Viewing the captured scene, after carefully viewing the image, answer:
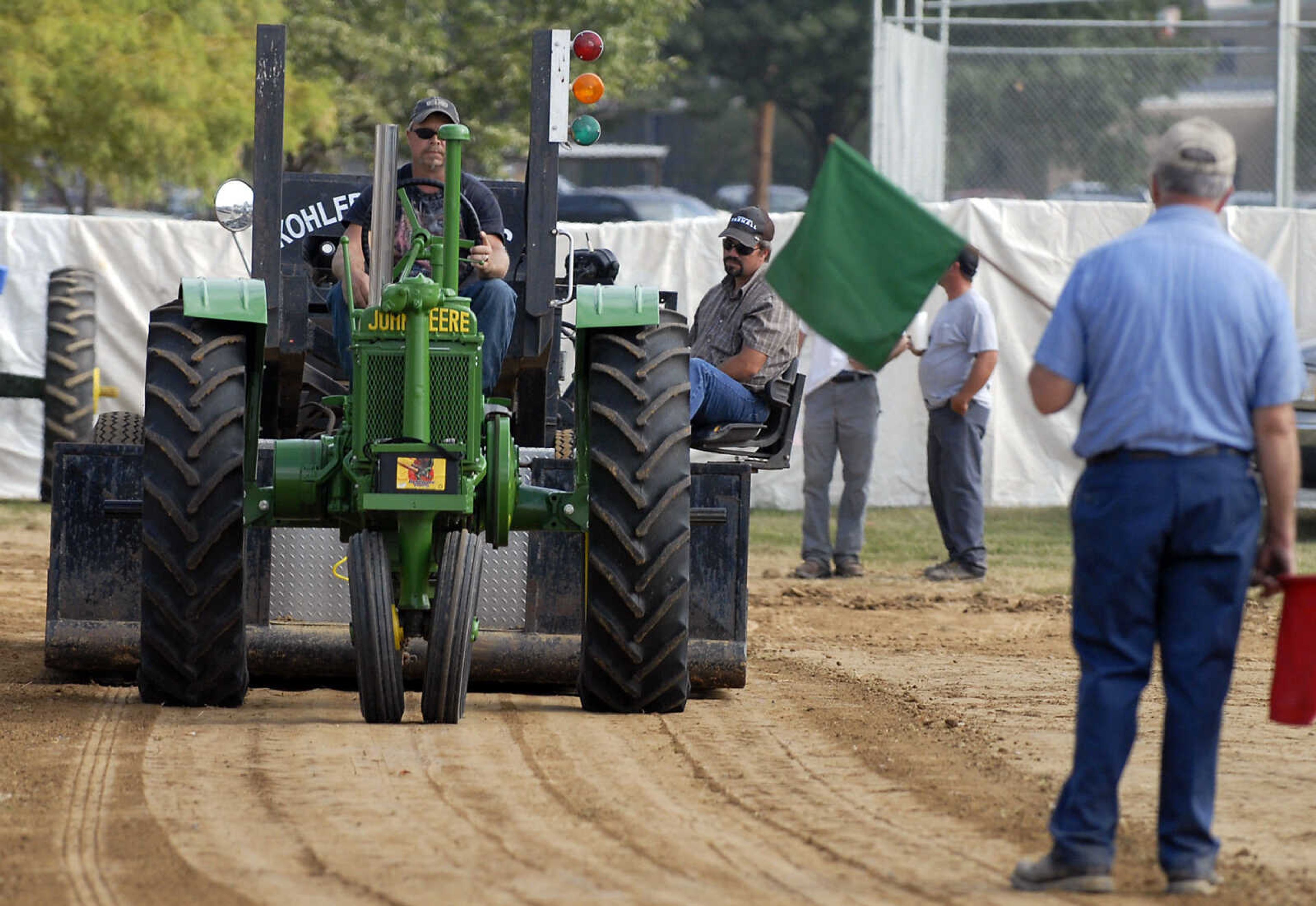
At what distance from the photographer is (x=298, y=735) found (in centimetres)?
659

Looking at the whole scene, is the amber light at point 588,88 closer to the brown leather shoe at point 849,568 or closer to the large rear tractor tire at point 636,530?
the large rear tractor tire at point 636,530

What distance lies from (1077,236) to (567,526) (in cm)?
1020

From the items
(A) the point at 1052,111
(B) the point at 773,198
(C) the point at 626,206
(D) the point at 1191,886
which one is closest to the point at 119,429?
(D) the point at 1191,886

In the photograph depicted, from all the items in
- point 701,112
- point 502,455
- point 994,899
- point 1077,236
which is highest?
point 701,112

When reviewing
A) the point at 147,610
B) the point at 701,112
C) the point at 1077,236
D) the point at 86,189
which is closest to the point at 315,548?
the point at 147,610

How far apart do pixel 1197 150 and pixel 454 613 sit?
9.10 ft

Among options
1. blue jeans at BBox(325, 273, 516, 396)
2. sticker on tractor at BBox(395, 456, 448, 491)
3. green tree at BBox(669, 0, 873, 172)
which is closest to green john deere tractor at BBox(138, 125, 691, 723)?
sticker on tractor at BBox(395, 456, 448, 491)

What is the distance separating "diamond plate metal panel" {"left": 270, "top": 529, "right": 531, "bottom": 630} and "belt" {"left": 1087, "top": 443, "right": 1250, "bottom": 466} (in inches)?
130

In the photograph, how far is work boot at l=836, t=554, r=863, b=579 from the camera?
12844 mm

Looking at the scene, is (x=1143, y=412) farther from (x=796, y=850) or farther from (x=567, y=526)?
(x=567, y=526)

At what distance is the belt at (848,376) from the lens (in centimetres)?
1302

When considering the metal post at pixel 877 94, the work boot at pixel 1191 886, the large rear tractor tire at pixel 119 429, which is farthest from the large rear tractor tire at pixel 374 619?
A: the metal post at pixel 877 94

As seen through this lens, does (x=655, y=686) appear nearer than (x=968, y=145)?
Yes

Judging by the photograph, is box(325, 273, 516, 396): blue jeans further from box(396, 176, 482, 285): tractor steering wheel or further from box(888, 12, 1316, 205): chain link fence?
box(888, 12, 1316, 205): chain link fence
